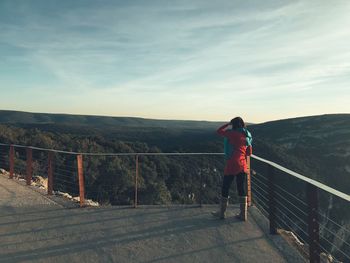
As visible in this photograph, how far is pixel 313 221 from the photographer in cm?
470

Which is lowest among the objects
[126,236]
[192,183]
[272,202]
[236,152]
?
[192,183]

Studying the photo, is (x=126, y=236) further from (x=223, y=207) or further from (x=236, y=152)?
(x=236, y=152)

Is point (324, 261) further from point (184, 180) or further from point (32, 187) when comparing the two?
point (184, 180)

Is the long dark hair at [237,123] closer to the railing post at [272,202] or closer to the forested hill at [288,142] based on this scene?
the railing post at [272,202]

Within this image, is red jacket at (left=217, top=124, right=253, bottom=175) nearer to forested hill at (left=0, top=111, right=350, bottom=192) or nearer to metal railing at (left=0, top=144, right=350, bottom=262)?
metal railing at (left=0, top=144, right=350, bottom=262)

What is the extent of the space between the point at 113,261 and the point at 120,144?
4503cm

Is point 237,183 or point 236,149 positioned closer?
point 236,149

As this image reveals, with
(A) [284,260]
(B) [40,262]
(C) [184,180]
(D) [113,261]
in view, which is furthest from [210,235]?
(C) [184,180]

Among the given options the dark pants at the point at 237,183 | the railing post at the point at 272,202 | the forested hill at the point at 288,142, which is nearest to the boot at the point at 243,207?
the dark pants at the point at 237,183

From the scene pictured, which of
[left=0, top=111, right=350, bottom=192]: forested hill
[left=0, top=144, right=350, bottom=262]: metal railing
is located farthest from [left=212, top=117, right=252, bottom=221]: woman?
[left=0, top=111, right=350, bottom=192]: forested hill

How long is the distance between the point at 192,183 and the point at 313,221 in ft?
117

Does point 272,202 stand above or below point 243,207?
above

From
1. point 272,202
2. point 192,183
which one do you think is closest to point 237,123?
point 272,202

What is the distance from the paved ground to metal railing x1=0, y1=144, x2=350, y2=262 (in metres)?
0.55
